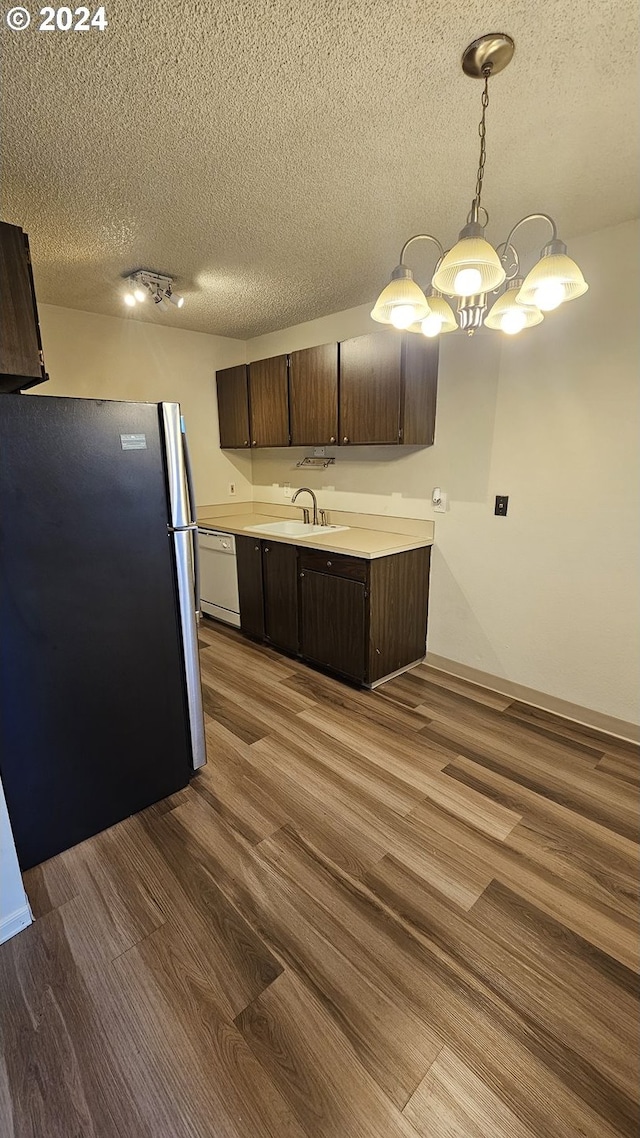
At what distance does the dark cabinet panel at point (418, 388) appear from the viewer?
8.88 feet

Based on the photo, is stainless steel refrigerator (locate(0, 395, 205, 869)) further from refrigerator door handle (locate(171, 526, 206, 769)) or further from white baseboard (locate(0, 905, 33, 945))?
white baseboard (locate(0, 905, 33, 945))

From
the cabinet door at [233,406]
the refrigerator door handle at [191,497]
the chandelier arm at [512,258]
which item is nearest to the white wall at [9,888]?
the refrigerator door handle at [191,497]

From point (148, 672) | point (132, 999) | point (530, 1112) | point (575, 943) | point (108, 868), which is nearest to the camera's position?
point (530, 1112)

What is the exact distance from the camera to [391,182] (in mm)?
1751

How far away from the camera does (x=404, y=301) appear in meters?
1.31

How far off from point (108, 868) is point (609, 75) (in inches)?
118

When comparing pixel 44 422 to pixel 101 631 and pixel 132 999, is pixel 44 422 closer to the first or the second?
pixel 101 631

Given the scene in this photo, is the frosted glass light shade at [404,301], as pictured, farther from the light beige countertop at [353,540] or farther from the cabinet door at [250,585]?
the cabinet door at [250,585]

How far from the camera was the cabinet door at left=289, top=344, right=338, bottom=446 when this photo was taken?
3094 millimetres

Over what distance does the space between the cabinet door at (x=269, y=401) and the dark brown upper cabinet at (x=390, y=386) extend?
2.10 feet

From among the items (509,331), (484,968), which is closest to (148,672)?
(484,968)

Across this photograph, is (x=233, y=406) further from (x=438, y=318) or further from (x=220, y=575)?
(x=438, y=318)

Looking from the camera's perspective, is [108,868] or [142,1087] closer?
[142,1087]

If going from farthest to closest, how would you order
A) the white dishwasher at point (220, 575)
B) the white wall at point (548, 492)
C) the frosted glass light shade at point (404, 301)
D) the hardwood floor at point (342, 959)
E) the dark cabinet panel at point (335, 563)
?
the white dishwasher at point (220, 575), the dark cabinet panel at point (335, 563), the white wall at point (548, 492), the frosted glass light shade at point (404, 301), the hardwood floor at point (342, 959)
